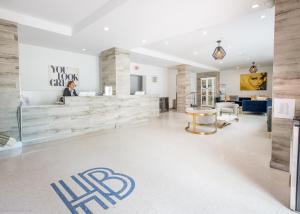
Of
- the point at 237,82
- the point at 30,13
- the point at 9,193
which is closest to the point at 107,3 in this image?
the point at 30,13

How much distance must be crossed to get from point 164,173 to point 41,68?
19.0 ft

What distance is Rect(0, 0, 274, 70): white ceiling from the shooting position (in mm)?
3365

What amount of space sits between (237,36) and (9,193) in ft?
22.3

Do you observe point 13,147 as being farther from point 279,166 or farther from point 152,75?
point 152,75

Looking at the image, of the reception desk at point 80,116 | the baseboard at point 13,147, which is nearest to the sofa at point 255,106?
the reception desk at point 80,116

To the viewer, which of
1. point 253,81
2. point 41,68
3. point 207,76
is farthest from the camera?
point 207,76

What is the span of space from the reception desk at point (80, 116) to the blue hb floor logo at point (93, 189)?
2471 mm

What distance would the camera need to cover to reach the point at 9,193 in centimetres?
208

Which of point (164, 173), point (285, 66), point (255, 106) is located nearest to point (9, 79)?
point (164, 173)

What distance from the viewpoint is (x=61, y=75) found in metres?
6.42

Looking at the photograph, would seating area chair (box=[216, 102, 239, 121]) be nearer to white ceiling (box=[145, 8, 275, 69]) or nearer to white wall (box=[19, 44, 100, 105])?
white ceiling (box=[145, 8, 275, 69])

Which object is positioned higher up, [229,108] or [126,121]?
[229,108]

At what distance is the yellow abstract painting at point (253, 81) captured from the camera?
1152cm

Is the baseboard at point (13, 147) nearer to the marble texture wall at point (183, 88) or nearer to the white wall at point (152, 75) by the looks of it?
the white wall at point (152, 75)
